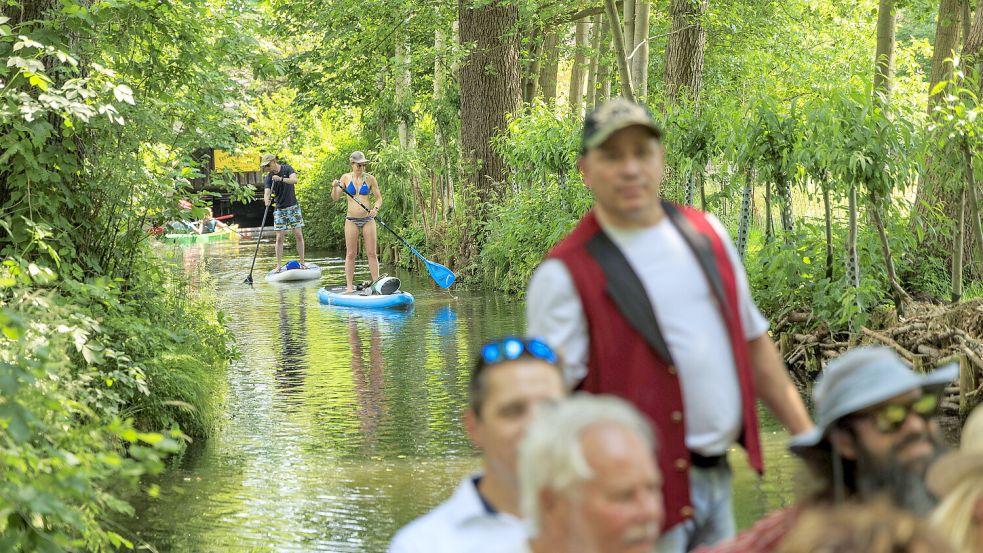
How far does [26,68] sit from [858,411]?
5988mm

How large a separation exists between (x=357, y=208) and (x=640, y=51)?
6240 millimetres

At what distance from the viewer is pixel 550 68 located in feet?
90.1

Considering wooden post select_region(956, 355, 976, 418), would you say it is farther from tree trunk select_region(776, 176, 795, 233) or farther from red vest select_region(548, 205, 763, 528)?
red vest select_region(548, 205, 763, 528)

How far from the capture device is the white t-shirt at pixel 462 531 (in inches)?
120

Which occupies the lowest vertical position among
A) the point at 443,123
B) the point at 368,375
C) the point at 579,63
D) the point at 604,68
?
the point at 368,375

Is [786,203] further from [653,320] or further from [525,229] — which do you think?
[653,320]

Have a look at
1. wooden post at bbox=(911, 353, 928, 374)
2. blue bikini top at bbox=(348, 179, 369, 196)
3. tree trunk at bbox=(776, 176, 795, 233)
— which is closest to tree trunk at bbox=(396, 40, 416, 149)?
blue bikini top at bbox=(348, 179, 369, 196)

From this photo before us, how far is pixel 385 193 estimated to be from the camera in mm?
29734

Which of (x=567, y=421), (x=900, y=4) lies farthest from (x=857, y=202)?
(x=567, y=421)

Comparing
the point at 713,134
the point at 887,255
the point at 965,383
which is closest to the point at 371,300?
the point at 713,134

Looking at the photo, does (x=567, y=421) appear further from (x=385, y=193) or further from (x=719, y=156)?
(x=385, y=193)

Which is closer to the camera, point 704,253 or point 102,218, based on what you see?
point 704,253

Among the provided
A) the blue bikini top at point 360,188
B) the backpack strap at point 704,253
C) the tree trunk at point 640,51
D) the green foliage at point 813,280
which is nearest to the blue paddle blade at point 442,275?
the blue bikini top at point 360,188

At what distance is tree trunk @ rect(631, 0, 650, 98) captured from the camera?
674 inches
